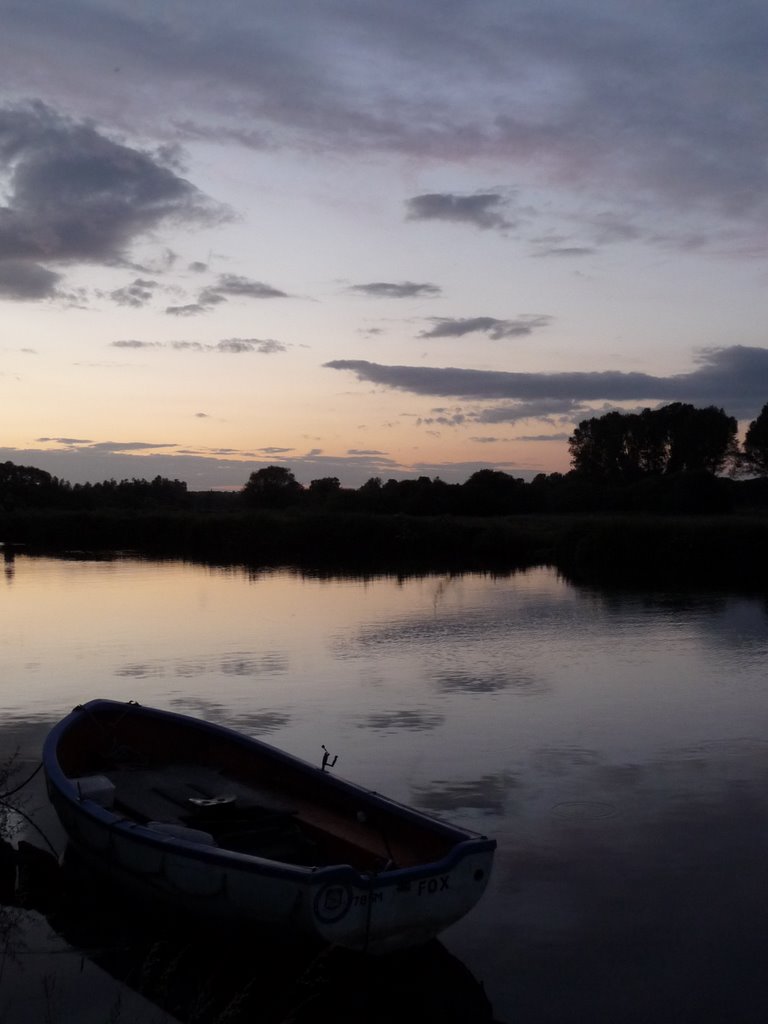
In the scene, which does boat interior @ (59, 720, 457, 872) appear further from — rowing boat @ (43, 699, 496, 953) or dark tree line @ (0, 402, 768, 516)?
dark tree line @ (0, 402, 768, 516)

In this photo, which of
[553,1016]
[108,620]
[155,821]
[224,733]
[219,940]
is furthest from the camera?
[108,620]

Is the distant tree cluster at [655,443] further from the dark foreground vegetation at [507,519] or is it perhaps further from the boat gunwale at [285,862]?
the boat gunwale at [285,862]

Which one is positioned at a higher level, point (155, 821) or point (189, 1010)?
point (155, 821)

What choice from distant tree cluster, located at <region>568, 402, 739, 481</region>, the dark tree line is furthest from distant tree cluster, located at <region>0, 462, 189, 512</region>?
distant tree cluster, located at <region>568, 402, 739, 481</region>

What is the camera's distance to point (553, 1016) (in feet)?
20.9

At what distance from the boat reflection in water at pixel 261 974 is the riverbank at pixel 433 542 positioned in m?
27.7

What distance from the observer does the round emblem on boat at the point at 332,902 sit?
21.0 ft

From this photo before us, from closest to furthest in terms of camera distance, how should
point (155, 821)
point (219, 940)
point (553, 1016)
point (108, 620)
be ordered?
point (553, 1016), point (219, 940), point (155, 821), point (108, 620)

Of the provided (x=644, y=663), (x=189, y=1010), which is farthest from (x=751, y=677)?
(x=189, y=1010)

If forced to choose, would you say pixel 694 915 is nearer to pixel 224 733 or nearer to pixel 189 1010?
pixel 189 1010

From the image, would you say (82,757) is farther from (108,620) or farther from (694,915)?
(108,620)

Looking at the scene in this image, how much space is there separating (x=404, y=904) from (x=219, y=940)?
1.46 meters

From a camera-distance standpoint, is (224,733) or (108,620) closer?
(224,733)

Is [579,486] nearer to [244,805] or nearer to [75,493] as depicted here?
[75,493]
